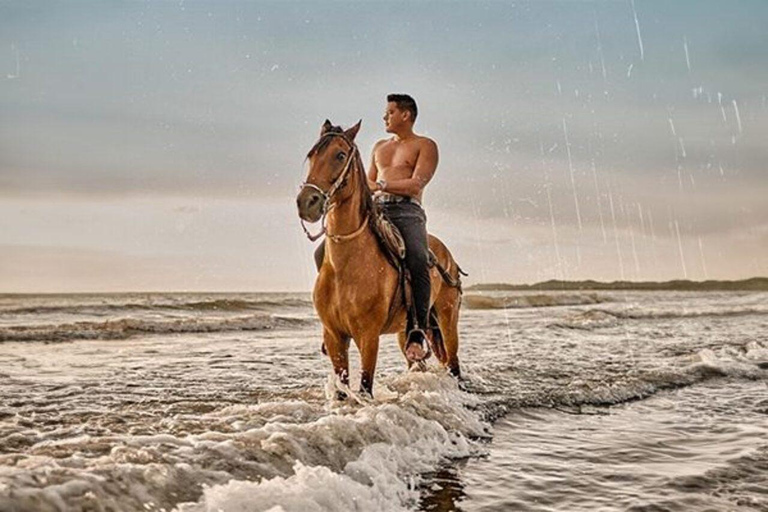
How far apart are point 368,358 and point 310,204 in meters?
1.65

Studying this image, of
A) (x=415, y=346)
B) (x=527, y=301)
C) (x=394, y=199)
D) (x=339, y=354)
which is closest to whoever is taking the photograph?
(x=339, y=354)

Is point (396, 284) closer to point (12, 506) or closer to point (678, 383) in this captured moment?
point (12, 506)

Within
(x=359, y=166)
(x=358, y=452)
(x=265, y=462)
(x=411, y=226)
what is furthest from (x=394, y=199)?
(x=265, y=462)

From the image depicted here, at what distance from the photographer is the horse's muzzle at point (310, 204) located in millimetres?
5148

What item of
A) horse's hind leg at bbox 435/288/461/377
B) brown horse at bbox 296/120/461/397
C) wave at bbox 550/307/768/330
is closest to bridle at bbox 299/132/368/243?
brown horse at bbox 296/120/461/397

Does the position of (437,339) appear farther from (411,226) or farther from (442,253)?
(411,226)

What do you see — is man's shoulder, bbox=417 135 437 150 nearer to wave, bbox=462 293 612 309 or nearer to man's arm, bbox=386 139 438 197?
man's arm, bbox=386 139 438 197

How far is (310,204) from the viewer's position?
5.19m

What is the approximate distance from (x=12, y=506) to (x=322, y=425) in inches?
94.2

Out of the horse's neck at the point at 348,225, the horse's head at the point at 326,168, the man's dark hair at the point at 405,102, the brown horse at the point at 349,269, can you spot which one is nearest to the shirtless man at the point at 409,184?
the man's dark hair at the point at 405,102

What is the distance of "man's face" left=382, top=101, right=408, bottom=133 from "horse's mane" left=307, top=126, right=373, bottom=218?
48.0 inches

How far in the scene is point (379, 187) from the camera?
6676 mm

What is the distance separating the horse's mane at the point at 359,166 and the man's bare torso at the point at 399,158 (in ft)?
2.77

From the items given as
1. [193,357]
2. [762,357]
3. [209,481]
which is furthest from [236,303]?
[209,481]
